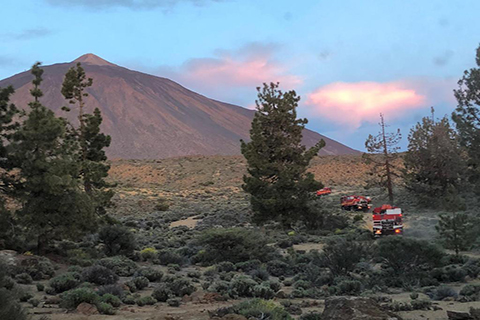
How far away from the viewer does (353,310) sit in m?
8.20

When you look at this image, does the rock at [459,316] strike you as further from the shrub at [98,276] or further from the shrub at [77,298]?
the shrub at [98,276]

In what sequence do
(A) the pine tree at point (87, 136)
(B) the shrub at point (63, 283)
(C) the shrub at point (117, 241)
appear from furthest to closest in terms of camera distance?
(A) the pine tree at point (87, 136) → (C) the shrub at point (117, 241) → (B) the shrub at point (63, 283)

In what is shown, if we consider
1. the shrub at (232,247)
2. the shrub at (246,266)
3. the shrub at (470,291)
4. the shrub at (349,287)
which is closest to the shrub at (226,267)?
the shrub at (246,266)

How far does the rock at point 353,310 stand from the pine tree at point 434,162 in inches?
1234

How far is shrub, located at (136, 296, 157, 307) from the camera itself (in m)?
12.2

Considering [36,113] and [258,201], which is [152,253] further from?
[258,201]

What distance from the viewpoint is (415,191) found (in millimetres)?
40469

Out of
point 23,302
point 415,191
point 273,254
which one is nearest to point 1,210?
point 23,302

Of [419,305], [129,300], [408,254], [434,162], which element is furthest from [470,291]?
[434,162]

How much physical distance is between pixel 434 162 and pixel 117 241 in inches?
1074

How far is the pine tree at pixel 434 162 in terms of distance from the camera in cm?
3819

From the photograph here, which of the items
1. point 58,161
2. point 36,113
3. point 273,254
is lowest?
point 273,254

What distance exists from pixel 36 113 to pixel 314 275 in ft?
43.5

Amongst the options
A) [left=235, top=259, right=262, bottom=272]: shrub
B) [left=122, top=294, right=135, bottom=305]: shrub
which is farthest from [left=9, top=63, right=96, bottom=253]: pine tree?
[left=122, top=294, right=135, bottom=305]: shrub
